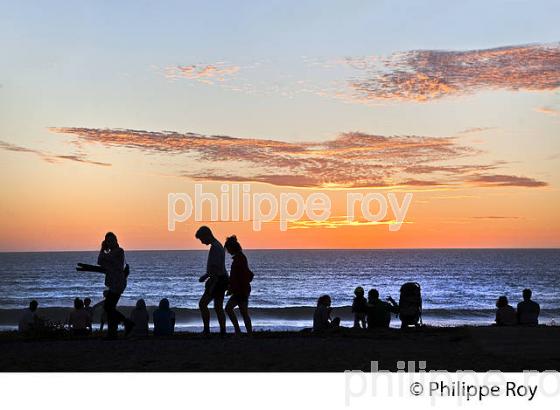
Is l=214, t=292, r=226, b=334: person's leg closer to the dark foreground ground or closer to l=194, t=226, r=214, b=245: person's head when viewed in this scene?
the dark foreground ground

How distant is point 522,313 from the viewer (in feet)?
41.5

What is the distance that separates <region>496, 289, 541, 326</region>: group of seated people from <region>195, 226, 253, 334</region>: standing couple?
5.50 meters

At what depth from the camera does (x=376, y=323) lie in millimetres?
12562

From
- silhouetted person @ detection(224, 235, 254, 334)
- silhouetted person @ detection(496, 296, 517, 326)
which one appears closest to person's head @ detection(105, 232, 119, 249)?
silhouetted person @ detection(224, 235, 254, 334)

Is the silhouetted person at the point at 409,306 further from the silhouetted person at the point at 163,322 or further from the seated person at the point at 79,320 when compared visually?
the seated person at the point at 79,320

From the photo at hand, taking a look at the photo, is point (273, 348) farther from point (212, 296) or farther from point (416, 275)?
point (416, 275)

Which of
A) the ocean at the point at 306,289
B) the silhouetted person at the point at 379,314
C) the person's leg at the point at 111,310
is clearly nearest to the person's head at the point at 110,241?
the person's leg at the point at 111,310

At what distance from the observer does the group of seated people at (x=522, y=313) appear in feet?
41.4

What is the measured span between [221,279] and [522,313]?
617 cm

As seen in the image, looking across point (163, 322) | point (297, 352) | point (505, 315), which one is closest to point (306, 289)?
point (505, 315)

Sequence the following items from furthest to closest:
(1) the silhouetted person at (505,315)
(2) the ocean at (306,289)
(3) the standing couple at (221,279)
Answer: (2) the ocean at (306,289)
(1) the silhouetted person at (505,315)
(3) the standing couple at (221,279)

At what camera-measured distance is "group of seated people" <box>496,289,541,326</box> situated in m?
12.6

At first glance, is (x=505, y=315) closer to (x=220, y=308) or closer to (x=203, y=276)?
(x=220, y=308)

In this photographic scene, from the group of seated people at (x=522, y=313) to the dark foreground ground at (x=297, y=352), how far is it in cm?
255
